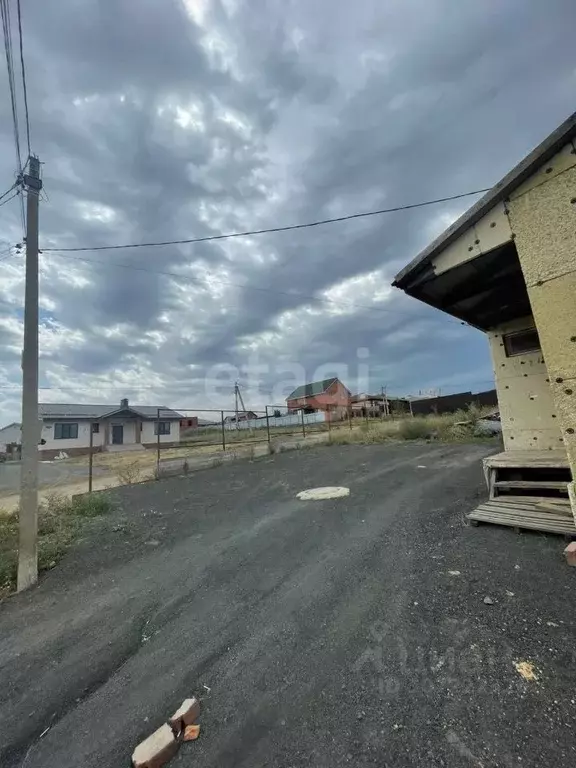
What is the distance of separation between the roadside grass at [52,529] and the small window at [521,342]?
24.4 feet

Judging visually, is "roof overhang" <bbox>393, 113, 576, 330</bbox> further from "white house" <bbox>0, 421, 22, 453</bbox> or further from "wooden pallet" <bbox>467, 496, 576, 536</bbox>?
"white house" <bbox>0, 421, 22, 453</bbox>

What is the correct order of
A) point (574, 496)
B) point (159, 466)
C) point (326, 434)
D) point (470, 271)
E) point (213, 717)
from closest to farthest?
point (213, 717) → point (574, 496) → point (470, 271) → point (159, 466) → point (326, 434)

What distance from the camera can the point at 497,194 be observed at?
3.45 m

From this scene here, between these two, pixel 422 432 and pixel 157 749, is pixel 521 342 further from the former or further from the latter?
pixel 422 432

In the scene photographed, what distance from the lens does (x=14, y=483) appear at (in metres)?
12.6

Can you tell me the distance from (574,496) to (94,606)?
456 centimetres

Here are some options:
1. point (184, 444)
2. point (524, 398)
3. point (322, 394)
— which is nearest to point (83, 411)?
point (184, 444)

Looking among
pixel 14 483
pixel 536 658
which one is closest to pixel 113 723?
pixel 536 658

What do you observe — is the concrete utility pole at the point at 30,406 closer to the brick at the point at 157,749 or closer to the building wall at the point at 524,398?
the brick at the point at 157,749

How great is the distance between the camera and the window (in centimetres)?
2666

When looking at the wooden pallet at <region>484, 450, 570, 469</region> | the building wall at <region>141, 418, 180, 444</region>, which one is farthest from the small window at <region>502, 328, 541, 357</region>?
the building wall at <region>141, 418, 180, 444</region>

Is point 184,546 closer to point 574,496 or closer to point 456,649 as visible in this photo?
point 456,649

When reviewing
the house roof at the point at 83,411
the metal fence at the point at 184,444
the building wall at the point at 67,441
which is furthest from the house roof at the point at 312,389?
the building wall at the point at 67,441

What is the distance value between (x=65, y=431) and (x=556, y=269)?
106 feet
